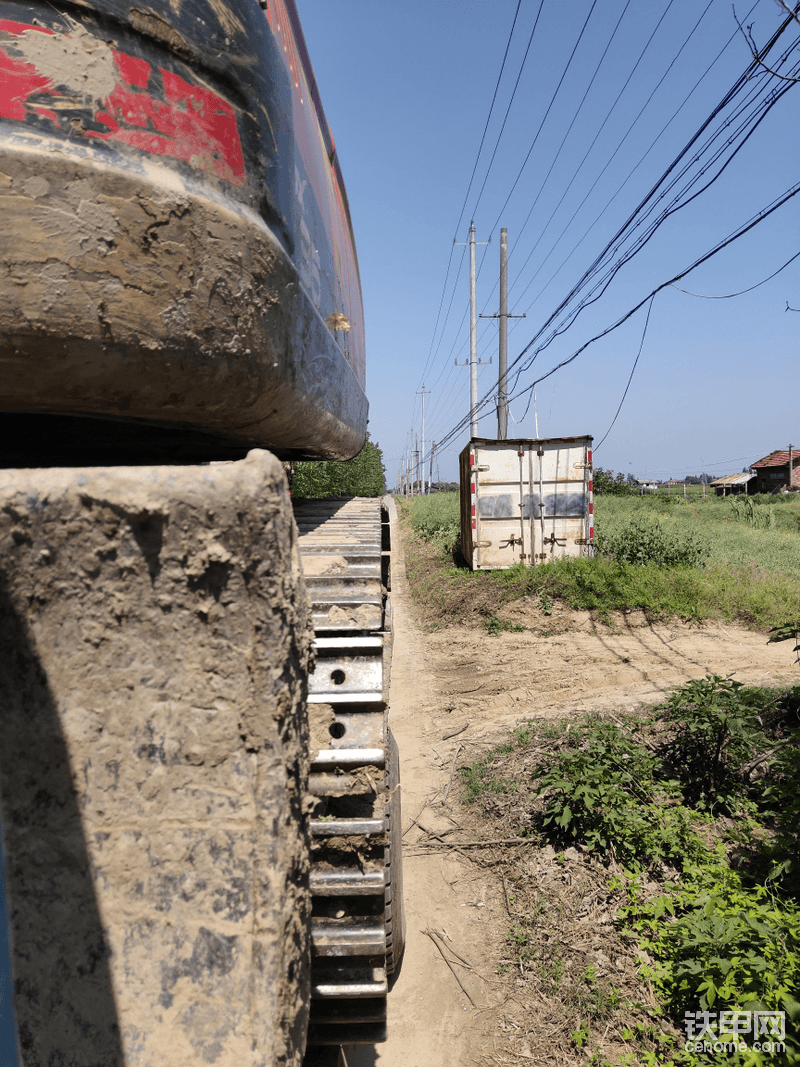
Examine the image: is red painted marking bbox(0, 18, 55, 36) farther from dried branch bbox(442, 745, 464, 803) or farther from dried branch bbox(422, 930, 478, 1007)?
dried branch bbox(442, 745, 464, 803)

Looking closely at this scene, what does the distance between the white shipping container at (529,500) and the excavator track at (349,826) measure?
893 centimetres

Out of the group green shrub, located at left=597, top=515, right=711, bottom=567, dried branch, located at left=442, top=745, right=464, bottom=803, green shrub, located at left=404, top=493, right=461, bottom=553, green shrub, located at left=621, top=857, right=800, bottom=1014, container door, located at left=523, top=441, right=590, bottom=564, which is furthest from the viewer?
green shrub, located at left=404, top=493, right=461, bottom=553

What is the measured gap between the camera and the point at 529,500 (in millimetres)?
11398

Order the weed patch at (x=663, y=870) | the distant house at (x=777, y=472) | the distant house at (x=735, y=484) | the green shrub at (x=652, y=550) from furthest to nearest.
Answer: the distant house at (x=735, y=484) < the distant house at (x=777, y=472) < the green shrub at (x=652, y=550) < the weed patch at (x=663, y=870)

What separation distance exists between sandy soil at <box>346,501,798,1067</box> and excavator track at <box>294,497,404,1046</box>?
3.60 feet

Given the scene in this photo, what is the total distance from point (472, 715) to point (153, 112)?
6.24 meters

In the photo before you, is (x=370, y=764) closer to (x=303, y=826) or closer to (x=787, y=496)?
(x=303, y=826)

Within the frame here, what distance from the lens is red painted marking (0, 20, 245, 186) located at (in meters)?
1.38

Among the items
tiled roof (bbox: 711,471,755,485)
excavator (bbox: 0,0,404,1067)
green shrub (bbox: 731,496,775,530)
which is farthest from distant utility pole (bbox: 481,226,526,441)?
tiled roof (bbox: 711,471,755,485)

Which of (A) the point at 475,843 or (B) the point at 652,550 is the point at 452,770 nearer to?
(A) the point at 475,843

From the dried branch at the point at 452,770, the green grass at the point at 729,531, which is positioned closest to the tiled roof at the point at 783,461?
the green grass at the point at 729,531

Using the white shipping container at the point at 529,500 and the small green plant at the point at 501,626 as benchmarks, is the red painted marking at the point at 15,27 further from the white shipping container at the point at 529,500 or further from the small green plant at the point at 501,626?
the white shipping container at the point at 529,500

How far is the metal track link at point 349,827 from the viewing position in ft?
7.14

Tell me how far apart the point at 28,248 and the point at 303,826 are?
4.40 feet
